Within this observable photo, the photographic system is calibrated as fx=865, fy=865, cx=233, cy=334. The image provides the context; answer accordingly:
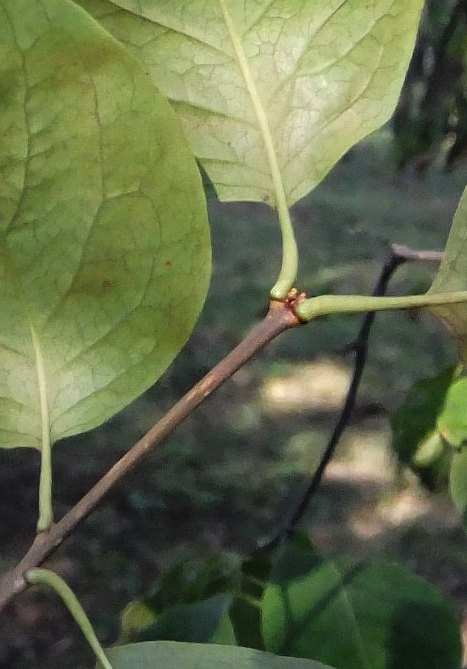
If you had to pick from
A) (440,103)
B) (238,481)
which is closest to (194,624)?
(440,103)

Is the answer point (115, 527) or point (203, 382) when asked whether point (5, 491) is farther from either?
point (203, 382)

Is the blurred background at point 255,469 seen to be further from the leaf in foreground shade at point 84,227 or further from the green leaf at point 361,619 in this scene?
the leaf in foreground shade at point 84,227

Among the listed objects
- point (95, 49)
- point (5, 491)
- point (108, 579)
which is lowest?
point (108, 579)

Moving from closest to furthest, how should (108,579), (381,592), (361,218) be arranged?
(381,592) → (108,579) → (361,218)

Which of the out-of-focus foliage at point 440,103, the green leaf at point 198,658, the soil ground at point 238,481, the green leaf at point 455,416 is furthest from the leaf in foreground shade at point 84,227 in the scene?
the soil ground at point 238,481

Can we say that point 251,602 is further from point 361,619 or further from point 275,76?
point 275,76

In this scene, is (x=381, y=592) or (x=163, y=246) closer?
(x=163, y=246)

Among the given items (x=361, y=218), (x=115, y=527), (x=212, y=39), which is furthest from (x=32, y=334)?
(x=361, y=218)
